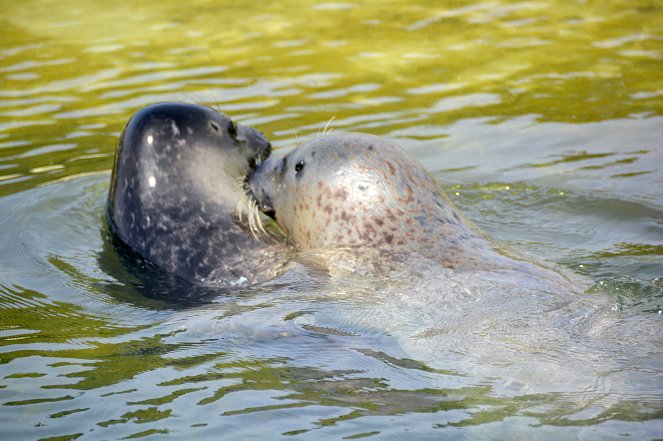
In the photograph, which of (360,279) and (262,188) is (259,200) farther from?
(360,279)

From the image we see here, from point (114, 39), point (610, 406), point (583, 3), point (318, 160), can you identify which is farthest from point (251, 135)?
point (583, 3)

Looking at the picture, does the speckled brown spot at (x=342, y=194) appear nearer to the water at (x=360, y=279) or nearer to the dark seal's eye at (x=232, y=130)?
the water at (x=360, y=279)

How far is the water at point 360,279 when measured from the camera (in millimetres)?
4078

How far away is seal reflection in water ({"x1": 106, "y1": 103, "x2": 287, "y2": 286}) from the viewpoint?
5.80 meters

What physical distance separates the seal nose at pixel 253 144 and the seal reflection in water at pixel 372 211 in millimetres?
419

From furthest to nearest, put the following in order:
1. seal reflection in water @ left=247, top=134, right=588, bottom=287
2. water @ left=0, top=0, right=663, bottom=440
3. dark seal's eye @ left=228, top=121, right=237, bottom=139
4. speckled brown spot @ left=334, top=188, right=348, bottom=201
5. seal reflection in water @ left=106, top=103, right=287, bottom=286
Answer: dark seal's eye @ left=228, top=121, right=237, bottom=139
seal reflection in water @ left=106, top=103, right=287, bottom=286
speckled brown spot @ left=334, top=188, right=348, bottom=201
seal reflection in water @ left=247, top=134, right=588, bottom=287
water @ left=0, top=0, right=663, bottom=440

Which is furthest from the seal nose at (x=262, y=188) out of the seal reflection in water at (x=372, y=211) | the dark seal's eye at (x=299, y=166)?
the dark seal's eye at (x=299, y=166)

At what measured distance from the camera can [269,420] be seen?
13.0 ft

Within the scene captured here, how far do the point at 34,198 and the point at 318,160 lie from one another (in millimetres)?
2362

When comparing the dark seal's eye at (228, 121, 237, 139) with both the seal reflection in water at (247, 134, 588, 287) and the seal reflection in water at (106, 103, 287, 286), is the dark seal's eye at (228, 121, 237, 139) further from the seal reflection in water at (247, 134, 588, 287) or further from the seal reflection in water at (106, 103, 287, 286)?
the seal reflection in water at (247, 134, 588, 287)

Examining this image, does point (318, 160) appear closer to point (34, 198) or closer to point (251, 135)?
point (251, 135)

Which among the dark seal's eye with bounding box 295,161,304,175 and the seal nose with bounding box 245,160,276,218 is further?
the seal nose with bounding box 245,160,276,218

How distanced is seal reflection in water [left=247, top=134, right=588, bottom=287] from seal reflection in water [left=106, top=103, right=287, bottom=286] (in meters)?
0.31

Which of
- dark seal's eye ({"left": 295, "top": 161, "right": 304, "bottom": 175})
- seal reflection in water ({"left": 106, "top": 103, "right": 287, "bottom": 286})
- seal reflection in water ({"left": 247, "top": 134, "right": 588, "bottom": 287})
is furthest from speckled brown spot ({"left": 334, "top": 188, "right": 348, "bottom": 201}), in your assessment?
seal reflection in water ({"left": 106, "top": 103, "right": 287, "bottom": 286})
